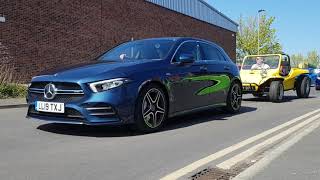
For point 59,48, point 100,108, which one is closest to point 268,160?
point 100,108

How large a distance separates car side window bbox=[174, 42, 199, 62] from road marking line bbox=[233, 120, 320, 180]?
237 centimetres

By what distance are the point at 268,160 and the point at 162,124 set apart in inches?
101

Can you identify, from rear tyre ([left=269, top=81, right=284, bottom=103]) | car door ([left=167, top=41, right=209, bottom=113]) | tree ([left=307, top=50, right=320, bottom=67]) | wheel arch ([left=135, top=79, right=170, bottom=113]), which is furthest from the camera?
tree ([left=307, top=50, right=320, bottom=67])

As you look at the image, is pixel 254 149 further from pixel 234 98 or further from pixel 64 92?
pixel 234 98

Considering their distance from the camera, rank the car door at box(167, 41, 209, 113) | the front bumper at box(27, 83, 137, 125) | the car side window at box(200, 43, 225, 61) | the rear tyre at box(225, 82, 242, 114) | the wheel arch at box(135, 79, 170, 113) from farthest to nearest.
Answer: the rear tyre at box(225, 82, 242, 114) → the car side window at box(200, 43, 225, 61) → the car door at box(167, 41, 209, 113) → the wheel arch at box(135, 79, 170, 113) → the front bumper at box(27, 83, 137, 125)

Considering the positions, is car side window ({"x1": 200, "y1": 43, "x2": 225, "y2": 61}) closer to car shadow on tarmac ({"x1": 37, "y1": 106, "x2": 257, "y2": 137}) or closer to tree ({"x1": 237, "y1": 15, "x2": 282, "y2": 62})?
car shadow on tarmac ({"x1": 37, "y1": 106, "x2": 257, "y2": 137})

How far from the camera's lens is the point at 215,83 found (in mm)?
10414

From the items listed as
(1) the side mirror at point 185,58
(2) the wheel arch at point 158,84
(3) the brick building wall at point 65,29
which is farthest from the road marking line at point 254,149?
(3) the brick building wall at point 65,29

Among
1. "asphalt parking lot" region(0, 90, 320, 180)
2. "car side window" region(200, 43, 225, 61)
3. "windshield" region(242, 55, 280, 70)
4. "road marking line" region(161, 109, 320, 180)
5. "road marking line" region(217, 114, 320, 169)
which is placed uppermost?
"car side window" region(200, 43, 225, 61)

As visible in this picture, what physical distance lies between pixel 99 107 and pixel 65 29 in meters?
17.3

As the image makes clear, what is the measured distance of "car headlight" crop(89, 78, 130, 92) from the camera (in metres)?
7.46

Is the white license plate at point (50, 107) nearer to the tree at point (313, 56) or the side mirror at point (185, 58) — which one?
the side mirror at point (185, 58)

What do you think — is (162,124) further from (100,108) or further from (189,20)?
(189,20)

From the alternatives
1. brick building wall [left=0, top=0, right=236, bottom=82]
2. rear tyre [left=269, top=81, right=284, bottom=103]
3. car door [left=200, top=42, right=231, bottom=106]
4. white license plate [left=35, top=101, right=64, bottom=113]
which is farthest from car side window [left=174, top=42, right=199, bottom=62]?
brick building wall [left=0, top=0, right=236, bottom=82]
